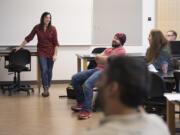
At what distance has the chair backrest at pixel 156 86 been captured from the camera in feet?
11.2

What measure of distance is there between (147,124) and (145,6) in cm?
737

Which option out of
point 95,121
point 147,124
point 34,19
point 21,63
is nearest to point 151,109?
point 95,121

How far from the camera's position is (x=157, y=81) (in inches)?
135

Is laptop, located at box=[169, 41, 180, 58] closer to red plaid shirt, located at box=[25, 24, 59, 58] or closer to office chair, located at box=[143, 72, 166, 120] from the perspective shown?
office chair, located at box=[143, 72, 166, 120]

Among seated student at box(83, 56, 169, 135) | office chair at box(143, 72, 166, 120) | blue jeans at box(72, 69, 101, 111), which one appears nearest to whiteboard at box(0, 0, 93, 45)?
blue jeans at box(72, 69, 101, 111)

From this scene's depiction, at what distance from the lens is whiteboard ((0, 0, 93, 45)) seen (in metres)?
7.61

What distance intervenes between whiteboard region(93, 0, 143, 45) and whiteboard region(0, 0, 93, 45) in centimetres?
20

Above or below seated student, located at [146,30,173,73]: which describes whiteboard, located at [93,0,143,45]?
above

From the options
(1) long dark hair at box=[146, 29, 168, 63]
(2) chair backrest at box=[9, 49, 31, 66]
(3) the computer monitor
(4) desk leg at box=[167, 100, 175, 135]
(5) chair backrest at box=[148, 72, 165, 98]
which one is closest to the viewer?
(4) desk leg at box=[167, 100, 175, 135]

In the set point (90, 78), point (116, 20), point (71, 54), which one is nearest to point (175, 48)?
point (90, 78)

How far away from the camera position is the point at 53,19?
25.7ft

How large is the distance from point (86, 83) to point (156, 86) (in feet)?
4.48

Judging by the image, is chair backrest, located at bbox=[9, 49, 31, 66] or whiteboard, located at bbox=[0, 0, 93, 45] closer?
chair backrest, located at bbox=[9, 49, 31, 66]

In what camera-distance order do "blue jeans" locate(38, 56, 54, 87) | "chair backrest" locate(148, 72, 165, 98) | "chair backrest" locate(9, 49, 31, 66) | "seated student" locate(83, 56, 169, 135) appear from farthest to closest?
"chair backrest" locate(9, 49, 31, 66)
"blue jeans" locate(38, 56, 54, 87)
"chair backrest" locate(148, 72, 165, 98)
"seated student" locate(83, 56, 169, 135)
